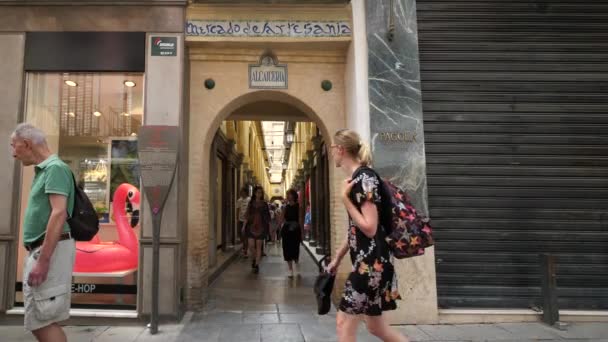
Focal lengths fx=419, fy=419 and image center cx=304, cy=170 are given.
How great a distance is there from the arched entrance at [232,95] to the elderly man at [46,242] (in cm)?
284

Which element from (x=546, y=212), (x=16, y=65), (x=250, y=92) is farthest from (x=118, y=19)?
(x=546, y=212)

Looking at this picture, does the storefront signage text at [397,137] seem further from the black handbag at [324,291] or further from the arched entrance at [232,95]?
the black handbag at [324,291]

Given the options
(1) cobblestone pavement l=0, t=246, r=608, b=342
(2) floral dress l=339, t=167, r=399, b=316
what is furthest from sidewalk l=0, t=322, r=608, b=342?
(2) floral dress l=339, t=167, r=399, b=316

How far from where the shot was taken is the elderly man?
3006 mm

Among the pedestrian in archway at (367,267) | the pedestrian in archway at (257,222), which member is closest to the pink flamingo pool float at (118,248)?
the pedestrian in archway at (367,267)

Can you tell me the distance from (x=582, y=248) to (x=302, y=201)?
15.6 m

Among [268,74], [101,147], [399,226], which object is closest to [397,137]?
[268,74]

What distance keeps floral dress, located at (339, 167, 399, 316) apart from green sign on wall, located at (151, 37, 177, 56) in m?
3.91

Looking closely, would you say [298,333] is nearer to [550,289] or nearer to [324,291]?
[324,291]

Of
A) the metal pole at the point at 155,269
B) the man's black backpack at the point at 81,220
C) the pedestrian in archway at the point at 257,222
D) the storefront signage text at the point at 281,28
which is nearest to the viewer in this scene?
the man's black backpack at the point at 81,220

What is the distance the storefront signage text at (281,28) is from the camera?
6066 mm

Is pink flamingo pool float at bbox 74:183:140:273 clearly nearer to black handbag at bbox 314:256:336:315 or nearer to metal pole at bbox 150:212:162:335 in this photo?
metal pole at bbox 150:212:162:335

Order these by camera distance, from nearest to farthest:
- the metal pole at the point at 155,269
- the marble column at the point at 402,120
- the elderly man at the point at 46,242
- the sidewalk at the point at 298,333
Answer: the elderly man at the point at 46,242 → the sidewalk at the point at 298,333 → the metal pole at the point at 155,269 → the marble column at the point at 402,120

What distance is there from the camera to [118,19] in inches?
229
